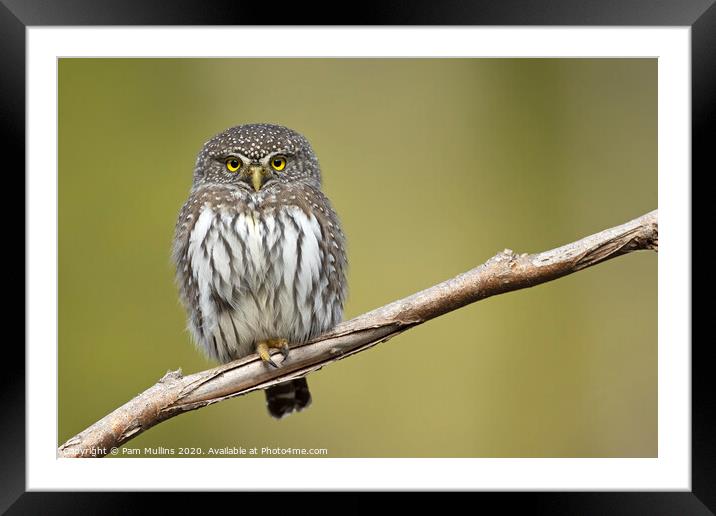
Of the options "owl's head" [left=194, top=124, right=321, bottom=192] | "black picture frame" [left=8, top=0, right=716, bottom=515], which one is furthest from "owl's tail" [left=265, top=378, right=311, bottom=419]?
"owl's head" [left=194, top=124, right=321, bottom=192]

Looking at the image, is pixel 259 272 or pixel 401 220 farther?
pixel 401 220

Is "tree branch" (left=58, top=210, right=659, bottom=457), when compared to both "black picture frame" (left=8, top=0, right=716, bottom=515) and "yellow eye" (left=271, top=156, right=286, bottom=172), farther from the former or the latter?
"yellow eye" (left=271, top=156, right=286, bottom=172)

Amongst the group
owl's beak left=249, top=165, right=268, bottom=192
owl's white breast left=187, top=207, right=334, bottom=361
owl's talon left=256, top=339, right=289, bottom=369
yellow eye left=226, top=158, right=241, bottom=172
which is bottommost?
owl's talon left=256, top=339, right=289, bottom=369

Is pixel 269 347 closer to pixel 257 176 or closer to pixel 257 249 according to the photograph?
pixel 257 249
